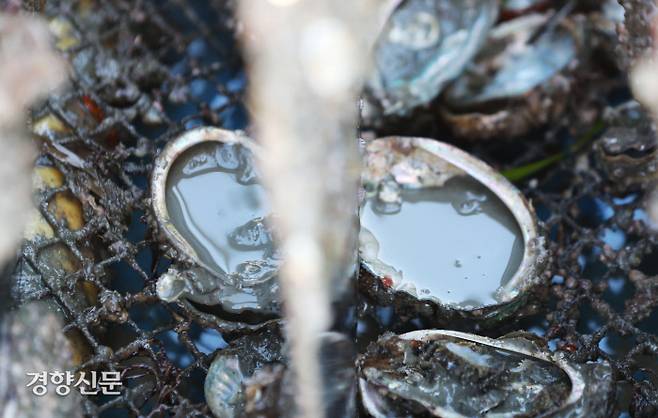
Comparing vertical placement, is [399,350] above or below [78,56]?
below

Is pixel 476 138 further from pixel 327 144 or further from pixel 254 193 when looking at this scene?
pixel 327 144

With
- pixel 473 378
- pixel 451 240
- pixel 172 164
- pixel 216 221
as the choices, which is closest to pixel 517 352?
pixel 473 378

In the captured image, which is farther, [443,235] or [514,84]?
[514,84]

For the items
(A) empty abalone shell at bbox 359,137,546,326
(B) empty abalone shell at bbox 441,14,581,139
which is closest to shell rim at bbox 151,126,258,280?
(A) empty abalone shell at bbox 359,137,546,326

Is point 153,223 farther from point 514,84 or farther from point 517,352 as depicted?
point 514,84

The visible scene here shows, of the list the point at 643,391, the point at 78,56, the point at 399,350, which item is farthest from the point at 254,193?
the point at 643,391

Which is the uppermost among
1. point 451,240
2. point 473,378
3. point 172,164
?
point 172,164
